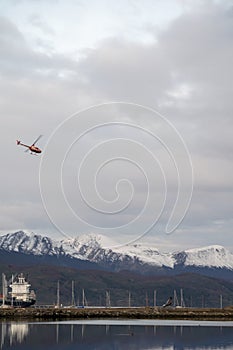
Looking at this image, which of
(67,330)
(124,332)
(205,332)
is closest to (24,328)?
(67,330)

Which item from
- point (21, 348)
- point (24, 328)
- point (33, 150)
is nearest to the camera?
point (21, 348)

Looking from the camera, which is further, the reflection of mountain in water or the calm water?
the reflection of mountain in water

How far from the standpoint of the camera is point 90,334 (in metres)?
152

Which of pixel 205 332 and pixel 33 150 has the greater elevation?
pixel 33 150

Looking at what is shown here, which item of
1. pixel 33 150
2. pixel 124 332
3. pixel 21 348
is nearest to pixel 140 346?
pixel 21 348

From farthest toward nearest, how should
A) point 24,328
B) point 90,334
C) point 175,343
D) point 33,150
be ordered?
point 24,328, point 90,334, point 33,150, point 175,343

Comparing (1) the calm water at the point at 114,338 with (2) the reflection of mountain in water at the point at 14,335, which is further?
(2) the reflection of mountain in water at the point at 14,335

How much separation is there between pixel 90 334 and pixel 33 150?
43.9m

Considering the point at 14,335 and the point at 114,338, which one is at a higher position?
the point at 14,335

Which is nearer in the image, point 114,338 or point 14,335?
point 114,338

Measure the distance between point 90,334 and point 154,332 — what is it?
16972mm

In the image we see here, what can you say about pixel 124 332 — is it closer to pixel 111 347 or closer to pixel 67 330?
pixel 67 330

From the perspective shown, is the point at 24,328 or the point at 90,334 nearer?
the point at 90,334

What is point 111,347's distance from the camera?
403ft
